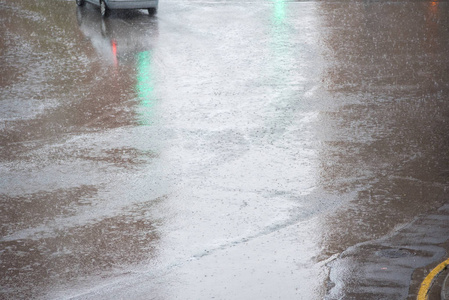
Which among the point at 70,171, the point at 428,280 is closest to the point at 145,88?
the point at 70,171

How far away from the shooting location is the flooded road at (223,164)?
707cm

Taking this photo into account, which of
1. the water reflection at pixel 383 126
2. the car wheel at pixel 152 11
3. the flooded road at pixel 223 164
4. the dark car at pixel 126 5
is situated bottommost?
the water reflection at pixel 383 126

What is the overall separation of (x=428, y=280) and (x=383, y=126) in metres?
4.91

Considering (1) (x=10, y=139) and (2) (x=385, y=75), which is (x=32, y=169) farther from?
(2) (x=385, y=75)

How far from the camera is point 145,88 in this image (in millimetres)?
13578

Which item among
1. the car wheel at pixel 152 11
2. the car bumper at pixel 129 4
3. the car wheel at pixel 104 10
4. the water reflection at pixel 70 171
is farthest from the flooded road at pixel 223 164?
the car wheel at pixel 152 11

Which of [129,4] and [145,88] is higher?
[129,4]

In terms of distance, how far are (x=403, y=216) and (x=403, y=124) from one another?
3445mm

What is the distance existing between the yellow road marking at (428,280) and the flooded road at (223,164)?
95mm

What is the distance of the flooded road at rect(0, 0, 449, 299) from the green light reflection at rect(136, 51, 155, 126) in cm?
6

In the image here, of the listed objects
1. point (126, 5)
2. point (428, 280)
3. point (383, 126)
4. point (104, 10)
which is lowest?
point (383, 126)

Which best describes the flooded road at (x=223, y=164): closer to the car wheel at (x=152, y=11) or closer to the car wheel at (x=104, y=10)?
the car wheel at (x=104, y=10)

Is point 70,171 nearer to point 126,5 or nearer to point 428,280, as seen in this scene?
point 428,280

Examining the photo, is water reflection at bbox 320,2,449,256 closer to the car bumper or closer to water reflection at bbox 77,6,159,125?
water reflection at bbox 77,6,159,125
